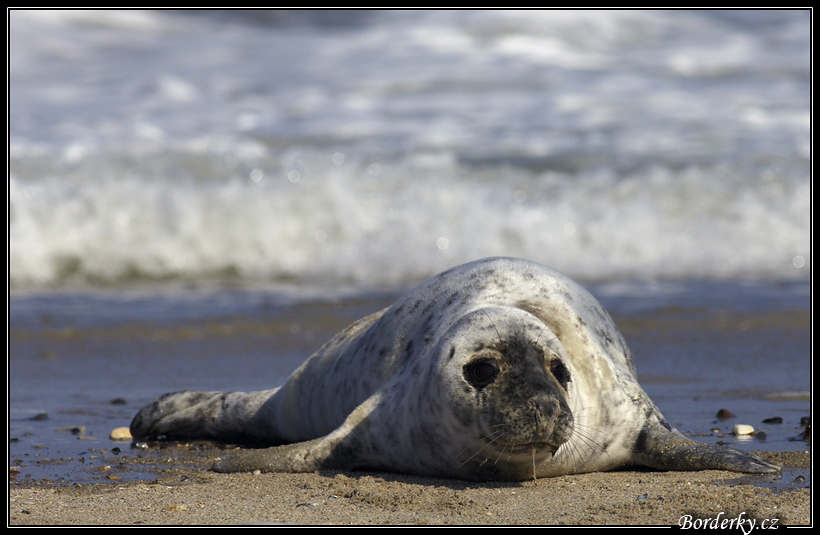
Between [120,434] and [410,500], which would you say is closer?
[410,500]

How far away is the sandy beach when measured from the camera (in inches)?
110

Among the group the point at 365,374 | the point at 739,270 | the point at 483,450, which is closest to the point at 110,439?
the point at 365,374

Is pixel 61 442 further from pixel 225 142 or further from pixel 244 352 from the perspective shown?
pixel 225 142

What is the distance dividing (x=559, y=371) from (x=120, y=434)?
2.22 metres

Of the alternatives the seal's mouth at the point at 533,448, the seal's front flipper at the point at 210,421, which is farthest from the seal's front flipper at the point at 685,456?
the seal's front flipper at the point at 210,421

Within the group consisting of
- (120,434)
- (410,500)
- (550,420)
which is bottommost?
(120,434)

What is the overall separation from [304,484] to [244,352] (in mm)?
3684

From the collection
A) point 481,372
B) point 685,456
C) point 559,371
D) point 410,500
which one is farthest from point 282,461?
point 685,456

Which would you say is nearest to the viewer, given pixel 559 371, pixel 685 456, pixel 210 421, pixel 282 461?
pixel 559 371

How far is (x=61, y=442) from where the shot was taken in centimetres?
416

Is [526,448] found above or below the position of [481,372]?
below

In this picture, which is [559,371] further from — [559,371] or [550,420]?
[550,420]

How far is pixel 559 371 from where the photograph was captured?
3.26 metres

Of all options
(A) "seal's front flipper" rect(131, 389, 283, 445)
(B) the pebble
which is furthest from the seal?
(B) the pebble
